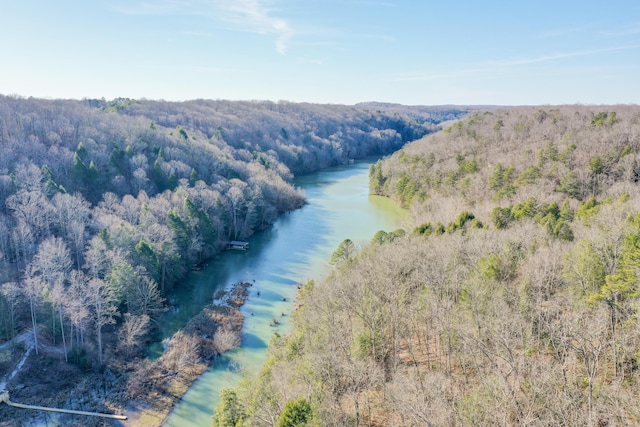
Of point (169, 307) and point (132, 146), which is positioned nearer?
point (169, 307)

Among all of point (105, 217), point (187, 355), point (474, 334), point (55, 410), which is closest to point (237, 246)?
point (105, 217)

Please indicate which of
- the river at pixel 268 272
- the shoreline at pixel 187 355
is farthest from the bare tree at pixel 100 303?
the river at pixel 268 272

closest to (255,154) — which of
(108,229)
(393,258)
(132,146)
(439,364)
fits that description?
(132,146)

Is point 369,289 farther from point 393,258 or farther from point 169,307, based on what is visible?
point 169,307

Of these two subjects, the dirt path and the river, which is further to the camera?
the river

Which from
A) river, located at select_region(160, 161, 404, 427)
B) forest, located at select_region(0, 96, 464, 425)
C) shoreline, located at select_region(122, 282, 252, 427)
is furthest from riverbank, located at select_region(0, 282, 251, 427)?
river, located at select_region(160, 161, 404, 427)

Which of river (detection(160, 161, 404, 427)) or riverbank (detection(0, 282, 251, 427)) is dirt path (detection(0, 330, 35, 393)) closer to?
riverbank (detection(0, 282, 251, 427))

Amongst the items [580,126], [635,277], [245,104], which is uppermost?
[245,104]
